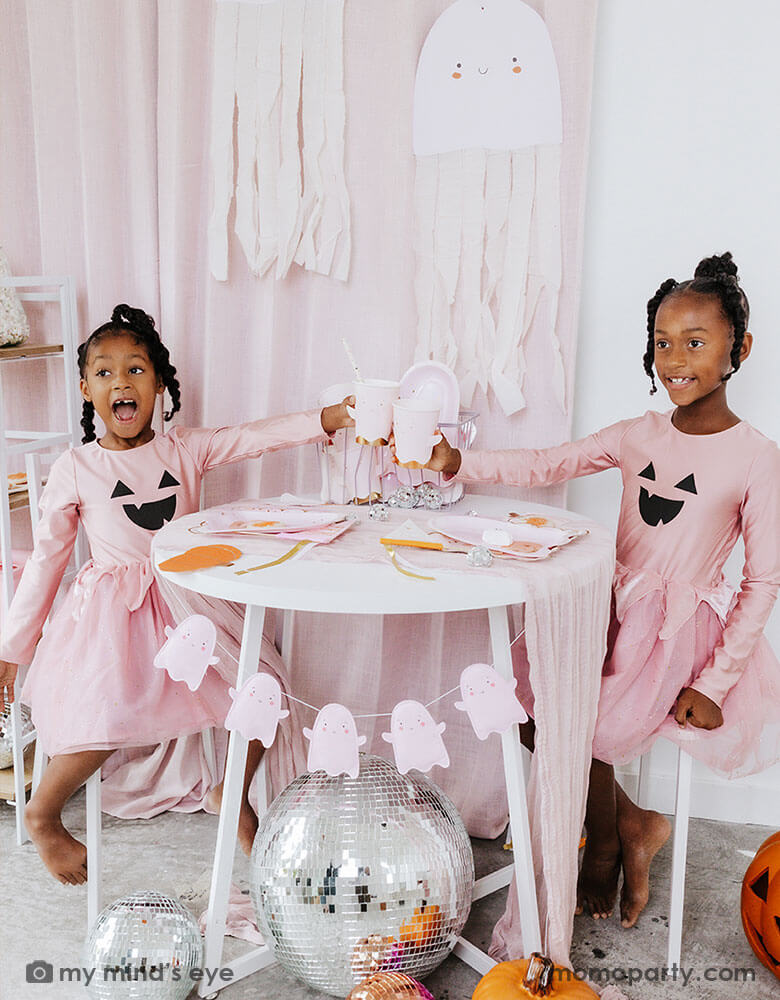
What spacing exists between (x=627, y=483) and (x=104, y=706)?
1096 millimetres

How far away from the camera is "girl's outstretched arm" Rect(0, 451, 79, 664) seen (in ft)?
6.03

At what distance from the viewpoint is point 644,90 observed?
195cm

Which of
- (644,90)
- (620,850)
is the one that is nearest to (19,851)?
(620,850)

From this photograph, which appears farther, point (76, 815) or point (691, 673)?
point (76, 815)

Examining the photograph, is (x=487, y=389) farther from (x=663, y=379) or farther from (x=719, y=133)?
(x=719, y=133)

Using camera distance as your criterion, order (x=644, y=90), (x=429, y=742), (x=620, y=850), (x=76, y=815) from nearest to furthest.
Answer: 1. (x=429, y=742)
2. (x=620, y=850)
3. (x=644, y=90)
4. (x=76, y=815)

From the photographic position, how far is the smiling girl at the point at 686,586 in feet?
5.28

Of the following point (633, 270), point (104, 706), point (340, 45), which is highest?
point (340, 45)

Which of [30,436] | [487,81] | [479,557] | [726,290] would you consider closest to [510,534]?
[479,557]

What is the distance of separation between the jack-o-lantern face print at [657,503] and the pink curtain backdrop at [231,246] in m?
0.29

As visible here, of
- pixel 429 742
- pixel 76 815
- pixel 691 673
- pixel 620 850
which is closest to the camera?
pixel 429 742

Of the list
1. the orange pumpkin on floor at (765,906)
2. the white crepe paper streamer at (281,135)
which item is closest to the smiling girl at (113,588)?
the white crepe paper streamer at (281,135)

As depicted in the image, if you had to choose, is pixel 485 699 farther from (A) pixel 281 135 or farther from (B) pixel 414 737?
(A) pixel 281 135

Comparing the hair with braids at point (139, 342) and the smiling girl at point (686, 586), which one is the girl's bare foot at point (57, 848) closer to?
the hair with braids at point (139, 342)
